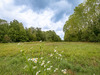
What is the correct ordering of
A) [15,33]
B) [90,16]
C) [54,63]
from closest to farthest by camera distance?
1. [54,63]
2. [90,16]
3. [15,33]

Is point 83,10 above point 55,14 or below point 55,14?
above

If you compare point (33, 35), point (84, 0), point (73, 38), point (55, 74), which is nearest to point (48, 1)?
point (55, 74)

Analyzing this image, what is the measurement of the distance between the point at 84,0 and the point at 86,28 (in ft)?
24.8

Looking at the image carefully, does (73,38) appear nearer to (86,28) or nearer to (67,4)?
(86,28)

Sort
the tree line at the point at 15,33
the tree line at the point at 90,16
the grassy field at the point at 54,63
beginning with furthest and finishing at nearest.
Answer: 1. the tree line at the point at 15,33
2. the tree line at the point at 90,16
3. the grassy field at the point at 54,63

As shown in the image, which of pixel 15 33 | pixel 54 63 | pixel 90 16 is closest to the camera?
pixel 54 63

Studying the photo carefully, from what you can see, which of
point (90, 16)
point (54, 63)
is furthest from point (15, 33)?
point (90, 16)

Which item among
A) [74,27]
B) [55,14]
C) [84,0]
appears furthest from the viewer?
[74,27]

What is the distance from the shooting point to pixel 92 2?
13.4m

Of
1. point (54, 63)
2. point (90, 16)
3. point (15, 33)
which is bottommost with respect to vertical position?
point (54, 63)

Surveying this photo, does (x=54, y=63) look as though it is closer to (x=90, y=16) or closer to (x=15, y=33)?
(x=90, y=16)

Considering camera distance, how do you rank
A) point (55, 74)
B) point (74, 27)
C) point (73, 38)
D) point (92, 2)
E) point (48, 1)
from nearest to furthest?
point (55, 74) → point (48, 1) → point (92, 2) → point (74, 27) → point (73, 38)

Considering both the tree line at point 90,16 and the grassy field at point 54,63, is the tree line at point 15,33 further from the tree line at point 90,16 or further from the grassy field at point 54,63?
the grassy field at point 54,63

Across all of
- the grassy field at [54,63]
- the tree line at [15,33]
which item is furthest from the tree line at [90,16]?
the tree line at [15,33]
